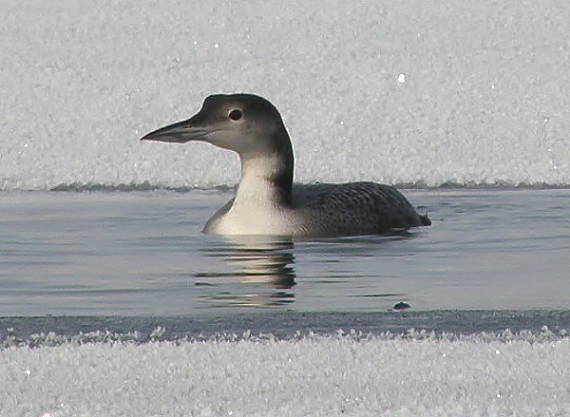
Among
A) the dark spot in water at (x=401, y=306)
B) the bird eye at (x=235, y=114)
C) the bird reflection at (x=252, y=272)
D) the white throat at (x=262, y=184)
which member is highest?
the bird eye at (x=235, y=114)

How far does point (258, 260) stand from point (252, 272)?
533 mm

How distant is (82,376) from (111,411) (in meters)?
0.48

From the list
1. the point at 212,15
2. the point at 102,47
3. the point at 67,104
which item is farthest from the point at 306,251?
the point at 212,15

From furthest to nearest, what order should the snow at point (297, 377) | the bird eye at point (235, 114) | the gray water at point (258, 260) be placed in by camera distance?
the bird eye at point (235, 114)
the gray water at point (258, 260)
the snow at point (297, 377)

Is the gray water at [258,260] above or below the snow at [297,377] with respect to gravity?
below

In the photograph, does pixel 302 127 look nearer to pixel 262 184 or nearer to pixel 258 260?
pixel 262 184

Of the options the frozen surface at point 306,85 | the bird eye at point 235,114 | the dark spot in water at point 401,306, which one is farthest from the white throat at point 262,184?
the dark spot in water at point 401,306

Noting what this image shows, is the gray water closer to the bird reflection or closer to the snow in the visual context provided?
the bird reflection

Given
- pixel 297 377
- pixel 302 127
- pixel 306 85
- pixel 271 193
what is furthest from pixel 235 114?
pixel 297 377

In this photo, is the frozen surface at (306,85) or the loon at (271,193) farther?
the frozen surface at (306,85)

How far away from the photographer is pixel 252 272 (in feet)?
28.3

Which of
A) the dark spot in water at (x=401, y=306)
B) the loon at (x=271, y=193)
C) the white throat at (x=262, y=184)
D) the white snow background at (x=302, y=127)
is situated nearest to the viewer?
the white snow background at (x=302, y=127)

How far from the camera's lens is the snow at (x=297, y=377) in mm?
5531

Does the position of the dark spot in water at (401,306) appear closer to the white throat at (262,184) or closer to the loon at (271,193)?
the loon at (271,193)
